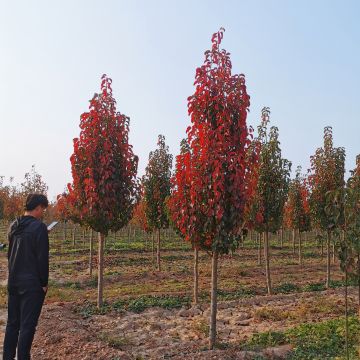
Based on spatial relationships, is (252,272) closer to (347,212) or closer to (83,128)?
(83,128)

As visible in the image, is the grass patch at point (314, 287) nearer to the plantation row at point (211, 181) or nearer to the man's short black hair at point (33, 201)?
the plantation row at point (211, 181)

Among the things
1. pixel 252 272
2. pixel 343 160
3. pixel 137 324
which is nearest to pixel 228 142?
pixel 137 324

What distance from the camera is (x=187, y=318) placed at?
37.6 ft

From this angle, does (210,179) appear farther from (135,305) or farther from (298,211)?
(298,211)

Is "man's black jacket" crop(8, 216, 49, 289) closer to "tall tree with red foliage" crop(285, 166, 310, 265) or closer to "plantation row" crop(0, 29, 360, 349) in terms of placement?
"plantation row" crop(0, 29, 360, 349)

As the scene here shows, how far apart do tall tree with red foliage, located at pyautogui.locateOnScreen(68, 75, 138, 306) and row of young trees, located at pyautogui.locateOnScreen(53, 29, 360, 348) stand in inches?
1.1

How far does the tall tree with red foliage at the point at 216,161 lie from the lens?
7.78 metres

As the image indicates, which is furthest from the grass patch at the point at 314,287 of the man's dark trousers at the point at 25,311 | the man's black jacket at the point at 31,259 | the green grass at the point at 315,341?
the man's black jacket at the point at 31,259

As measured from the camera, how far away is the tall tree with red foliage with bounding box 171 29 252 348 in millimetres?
7777

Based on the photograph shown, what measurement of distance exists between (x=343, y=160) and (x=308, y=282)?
5463 millimetres

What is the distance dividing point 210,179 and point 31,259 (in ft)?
11.4

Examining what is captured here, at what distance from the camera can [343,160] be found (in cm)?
1711

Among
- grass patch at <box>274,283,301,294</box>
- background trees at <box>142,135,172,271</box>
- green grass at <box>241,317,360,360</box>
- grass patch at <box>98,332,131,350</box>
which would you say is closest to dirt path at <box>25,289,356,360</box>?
grass patch at <box>98,332,131,350</box>

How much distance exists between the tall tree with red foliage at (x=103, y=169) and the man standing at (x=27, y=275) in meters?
5.70
